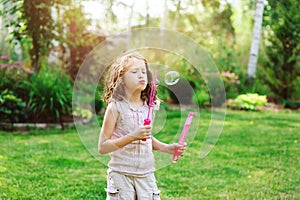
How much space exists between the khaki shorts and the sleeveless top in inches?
1.3

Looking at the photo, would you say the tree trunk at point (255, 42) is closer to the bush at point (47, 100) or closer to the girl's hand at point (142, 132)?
the bush at point (47, 100)

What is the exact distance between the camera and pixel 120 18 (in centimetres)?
2072

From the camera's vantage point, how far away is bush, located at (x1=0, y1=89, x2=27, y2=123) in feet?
21.2

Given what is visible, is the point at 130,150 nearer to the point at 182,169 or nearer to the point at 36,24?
the point at 182,169

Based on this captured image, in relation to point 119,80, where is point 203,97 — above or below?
below

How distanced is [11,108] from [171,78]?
4.53 meters

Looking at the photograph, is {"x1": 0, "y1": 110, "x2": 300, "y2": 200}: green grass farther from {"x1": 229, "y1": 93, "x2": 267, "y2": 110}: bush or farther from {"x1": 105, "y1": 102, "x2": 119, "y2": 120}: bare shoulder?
{"x1": 229, "y1": 93, "x2": 267, "y2": 110}: bush

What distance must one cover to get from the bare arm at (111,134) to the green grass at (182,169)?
86cm

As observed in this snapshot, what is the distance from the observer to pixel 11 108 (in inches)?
258

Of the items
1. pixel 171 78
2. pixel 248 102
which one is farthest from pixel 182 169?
pixel 248 102

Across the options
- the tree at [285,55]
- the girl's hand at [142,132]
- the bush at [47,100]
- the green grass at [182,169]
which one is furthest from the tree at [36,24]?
the girl's hand at [142,132]

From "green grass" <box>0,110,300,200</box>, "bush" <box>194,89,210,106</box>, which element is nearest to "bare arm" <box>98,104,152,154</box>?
"green grass" <box>0,110,300,200</box>

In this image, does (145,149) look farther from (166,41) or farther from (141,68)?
(166,41)

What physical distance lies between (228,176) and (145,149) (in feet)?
7.02
